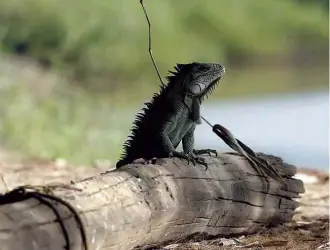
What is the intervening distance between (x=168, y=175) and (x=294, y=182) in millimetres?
925

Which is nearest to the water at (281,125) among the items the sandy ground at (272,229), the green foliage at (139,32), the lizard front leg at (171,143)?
the green foliage at (139,32)

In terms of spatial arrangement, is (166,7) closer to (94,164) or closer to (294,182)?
(94,164)

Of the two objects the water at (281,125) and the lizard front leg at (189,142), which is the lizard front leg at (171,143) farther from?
the water at (281,125)

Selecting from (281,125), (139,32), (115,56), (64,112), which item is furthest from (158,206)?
(139,32)

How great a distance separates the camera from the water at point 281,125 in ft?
24.8

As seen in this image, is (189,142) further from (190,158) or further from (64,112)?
(64,112)

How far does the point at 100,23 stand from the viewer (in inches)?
420

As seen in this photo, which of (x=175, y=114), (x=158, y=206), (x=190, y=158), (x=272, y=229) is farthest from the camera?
(x=272, y=229)

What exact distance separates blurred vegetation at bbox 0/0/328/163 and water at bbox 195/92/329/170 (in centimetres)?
54

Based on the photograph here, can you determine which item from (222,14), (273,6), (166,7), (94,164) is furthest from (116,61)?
(94,164)

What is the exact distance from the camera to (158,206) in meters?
2.71

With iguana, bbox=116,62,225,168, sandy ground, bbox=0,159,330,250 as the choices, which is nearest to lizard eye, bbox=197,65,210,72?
iguana, bbox=116,62,225,168

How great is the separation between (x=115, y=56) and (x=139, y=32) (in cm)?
50

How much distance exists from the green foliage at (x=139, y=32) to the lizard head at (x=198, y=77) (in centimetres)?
626
